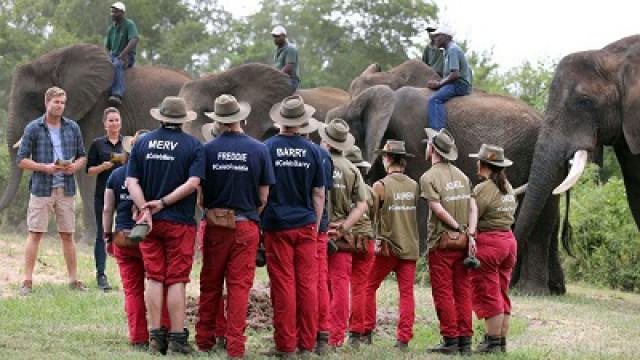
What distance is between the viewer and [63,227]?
15.5 meters

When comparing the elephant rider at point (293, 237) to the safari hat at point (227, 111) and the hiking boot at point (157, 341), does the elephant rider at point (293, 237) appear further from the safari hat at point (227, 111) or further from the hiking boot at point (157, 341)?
the hiking boot at point (157, 341)

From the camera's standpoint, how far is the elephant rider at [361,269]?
12.9m

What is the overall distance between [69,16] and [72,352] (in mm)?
31454

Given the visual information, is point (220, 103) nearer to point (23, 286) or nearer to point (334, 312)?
point (334, 312)

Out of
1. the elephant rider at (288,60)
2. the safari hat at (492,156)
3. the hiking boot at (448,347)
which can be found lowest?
the hiking boot at (448,347)

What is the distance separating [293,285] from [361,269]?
1.50 metres

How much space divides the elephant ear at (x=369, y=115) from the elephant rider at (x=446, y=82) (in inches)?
25.4

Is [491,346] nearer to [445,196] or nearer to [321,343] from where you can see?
[445,196]

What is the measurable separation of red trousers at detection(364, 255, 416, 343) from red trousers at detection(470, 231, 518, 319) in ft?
2.00

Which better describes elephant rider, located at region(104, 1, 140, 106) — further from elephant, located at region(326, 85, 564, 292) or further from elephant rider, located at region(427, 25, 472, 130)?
elephant rider, located at region(427, 25, 472, 130)

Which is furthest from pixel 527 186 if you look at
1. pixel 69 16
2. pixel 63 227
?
pixel 69 16

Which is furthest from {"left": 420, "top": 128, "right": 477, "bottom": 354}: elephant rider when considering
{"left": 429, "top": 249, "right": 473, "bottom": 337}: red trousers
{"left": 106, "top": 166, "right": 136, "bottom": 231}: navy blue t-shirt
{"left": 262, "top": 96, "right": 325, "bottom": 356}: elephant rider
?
{"left": 106, "top": 166, "right": 136, "bottom": 231}: navy blue t-shirt

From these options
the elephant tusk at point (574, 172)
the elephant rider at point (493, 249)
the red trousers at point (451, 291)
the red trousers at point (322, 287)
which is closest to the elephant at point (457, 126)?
the elephant tusk at point (574, 172)

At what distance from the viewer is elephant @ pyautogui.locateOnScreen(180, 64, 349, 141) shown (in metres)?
22.4
